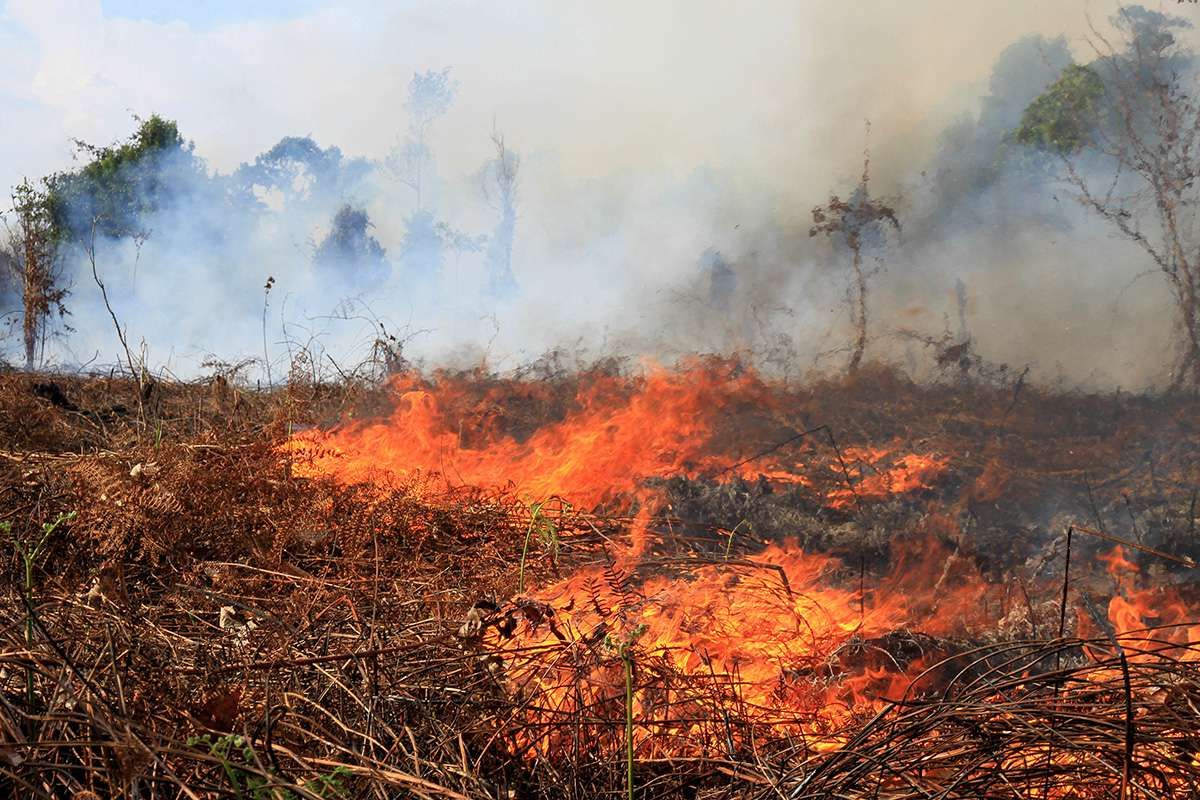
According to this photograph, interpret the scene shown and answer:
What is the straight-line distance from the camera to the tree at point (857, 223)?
30.9 ft

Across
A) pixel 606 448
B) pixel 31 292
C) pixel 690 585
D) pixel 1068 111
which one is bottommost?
pixel 690 585

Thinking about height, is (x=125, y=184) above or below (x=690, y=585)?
above

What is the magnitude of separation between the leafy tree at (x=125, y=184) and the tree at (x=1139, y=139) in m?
20.0

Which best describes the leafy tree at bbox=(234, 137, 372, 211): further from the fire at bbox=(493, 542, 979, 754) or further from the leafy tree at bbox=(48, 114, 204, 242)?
the fire at bbox=(493, 542, 979, 754)

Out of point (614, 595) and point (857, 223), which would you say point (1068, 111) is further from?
point (614, 595)

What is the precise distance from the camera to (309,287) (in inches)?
747

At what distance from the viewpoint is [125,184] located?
2164 cm

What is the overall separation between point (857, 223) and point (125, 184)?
63.7ft

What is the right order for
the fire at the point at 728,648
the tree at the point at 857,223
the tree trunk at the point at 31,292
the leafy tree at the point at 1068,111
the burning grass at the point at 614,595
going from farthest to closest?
the tree trunk at the point at 31,292 → the tree at the point at 857,223 → the leafy tree at the point at 1068,111 → the fire at the point at 728,648 → the burning grass at the point at 614,595

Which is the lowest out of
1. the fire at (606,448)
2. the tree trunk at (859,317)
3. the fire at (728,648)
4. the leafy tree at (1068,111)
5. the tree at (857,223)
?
the fire at (728,648)

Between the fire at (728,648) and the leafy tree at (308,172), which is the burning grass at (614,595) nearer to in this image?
the fire at (728,648)

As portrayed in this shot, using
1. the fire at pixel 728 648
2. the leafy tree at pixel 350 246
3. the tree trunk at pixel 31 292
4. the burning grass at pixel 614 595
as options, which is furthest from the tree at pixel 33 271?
the fire at pixel 728 648

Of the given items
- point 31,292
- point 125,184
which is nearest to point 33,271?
point 31,292

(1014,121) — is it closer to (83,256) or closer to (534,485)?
(534,485)
